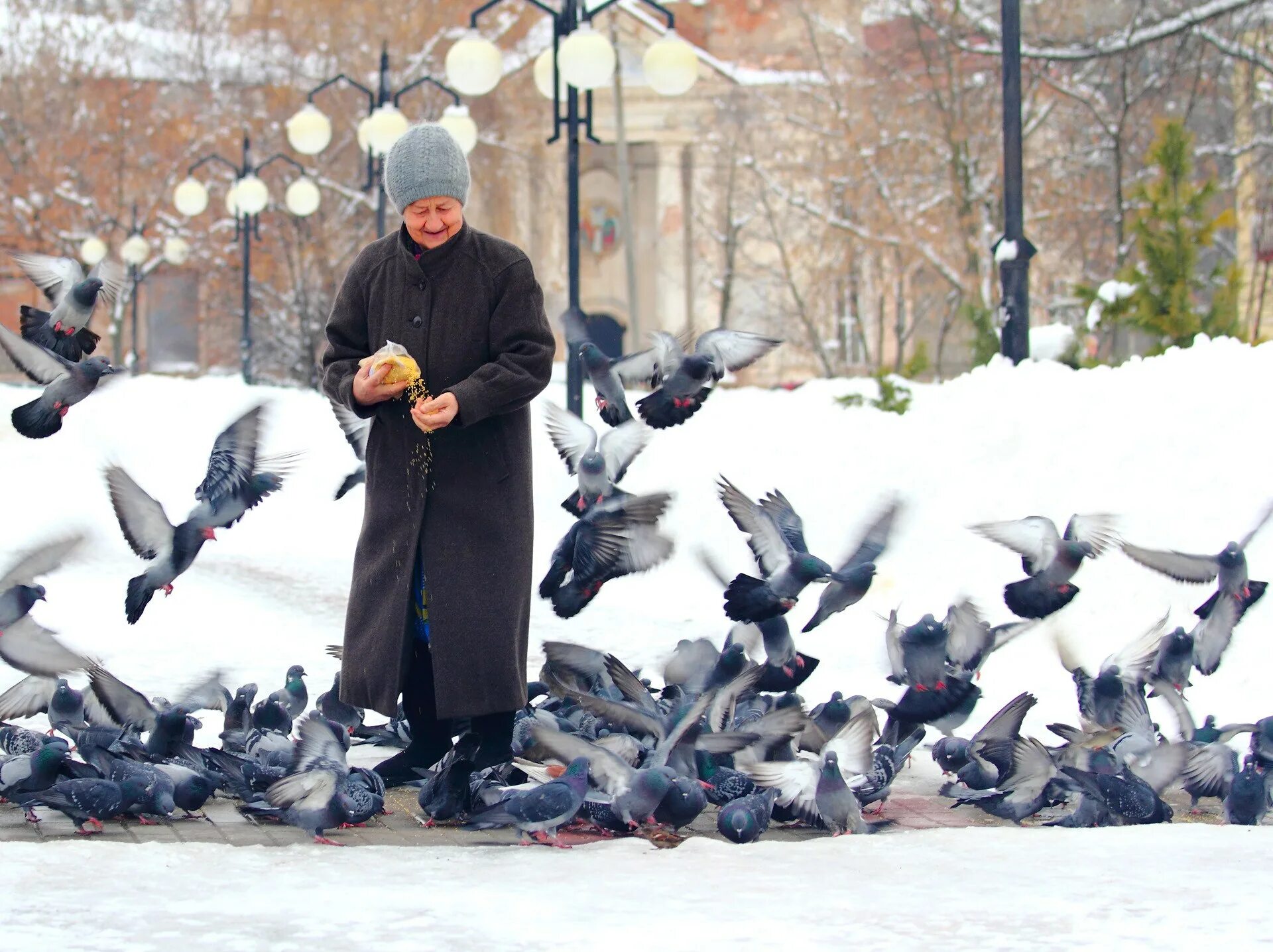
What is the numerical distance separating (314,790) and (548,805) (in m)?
0.63

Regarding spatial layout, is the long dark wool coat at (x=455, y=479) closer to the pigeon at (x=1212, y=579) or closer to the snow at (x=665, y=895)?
the snow at (x=665, y=895)

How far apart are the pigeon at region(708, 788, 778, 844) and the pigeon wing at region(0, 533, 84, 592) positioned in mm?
2347

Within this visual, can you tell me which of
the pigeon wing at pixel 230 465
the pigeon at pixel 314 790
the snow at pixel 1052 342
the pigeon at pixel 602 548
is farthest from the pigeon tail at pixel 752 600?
the snow at pixel 1052 342

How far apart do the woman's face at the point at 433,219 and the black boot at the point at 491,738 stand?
1363mm

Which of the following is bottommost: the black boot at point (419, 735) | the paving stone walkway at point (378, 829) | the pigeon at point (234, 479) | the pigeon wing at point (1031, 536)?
the paving stone walkway at point (378, 829)

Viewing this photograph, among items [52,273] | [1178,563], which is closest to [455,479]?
[52,273]

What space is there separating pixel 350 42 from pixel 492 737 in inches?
1555

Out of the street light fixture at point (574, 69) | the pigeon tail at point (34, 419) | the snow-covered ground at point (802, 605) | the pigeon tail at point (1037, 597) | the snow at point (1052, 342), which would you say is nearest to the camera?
the snow-covered ground at point (802, 605)

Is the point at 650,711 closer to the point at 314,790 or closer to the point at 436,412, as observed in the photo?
the point at 314,790

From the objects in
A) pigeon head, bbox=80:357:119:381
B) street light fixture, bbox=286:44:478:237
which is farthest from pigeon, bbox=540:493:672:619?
street light fixture, bbox=286:44:478:237

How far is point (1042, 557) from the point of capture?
6215 millimetres

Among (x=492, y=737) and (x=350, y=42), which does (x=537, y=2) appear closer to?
(x=492, y=737)

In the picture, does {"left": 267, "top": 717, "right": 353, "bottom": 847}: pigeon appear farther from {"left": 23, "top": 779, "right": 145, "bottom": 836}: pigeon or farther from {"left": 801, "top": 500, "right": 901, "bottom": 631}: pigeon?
{"left": 801, "top": 500, "right": 901, "bottom": 631}: pigeon

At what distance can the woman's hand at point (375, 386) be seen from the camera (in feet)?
14.8
